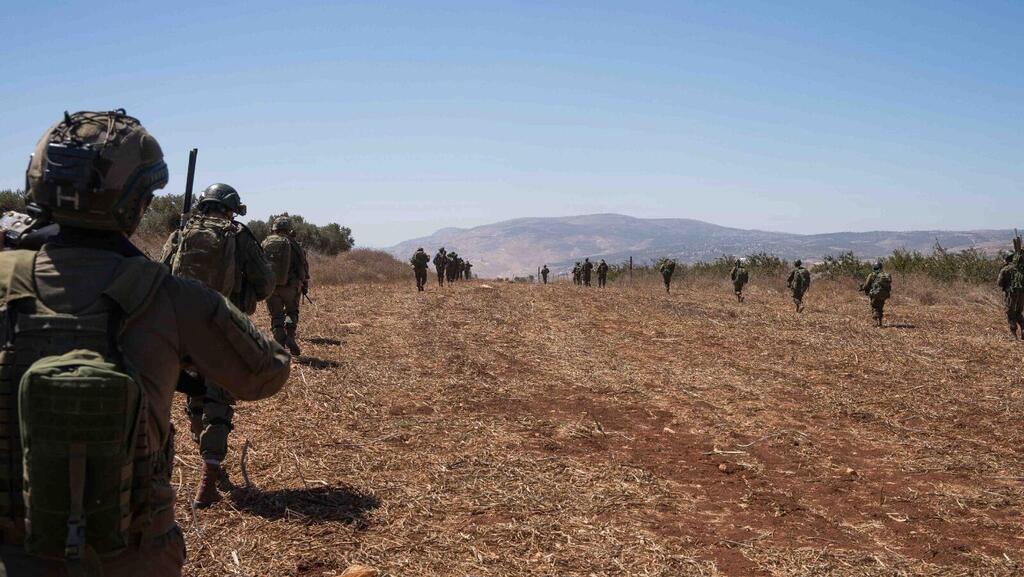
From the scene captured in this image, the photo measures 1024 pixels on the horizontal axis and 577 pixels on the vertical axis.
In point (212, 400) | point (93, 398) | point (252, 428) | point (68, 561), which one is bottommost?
point (252, 428)

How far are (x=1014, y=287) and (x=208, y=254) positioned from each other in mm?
16026

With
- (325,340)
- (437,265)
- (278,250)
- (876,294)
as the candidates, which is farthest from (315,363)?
(437,265)

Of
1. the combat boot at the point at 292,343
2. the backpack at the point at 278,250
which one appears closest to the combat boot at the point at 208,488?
the backpack at the point at 278,250

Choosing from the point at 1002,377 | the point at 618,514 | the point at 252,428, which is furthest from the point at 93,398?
the point at 1002,377

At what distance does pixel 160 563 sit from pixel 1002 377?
39.5ft

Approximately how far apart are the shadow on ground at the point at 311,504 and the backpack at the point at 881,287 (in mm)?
15577

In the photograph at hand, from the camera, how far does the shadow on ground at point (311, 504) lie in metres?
5.03

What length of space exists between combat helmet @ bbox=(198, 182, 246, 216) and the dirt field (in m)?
1.99

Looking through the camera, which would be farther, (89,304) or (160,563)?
(160,563)

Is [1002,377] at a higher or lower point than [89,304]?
lower

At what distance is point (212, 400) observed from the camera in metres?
5.16

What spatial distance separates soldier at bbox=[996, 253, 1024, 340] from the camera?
50.9 ft

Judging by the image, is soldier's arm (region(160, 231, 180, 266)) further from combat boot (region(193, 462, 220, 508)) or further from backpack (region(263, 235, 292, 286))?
backpack (region(263, 235, 292, 286))

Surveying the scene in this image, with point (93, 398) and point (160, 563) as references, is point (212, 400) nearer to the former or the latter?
point (160, 563)
